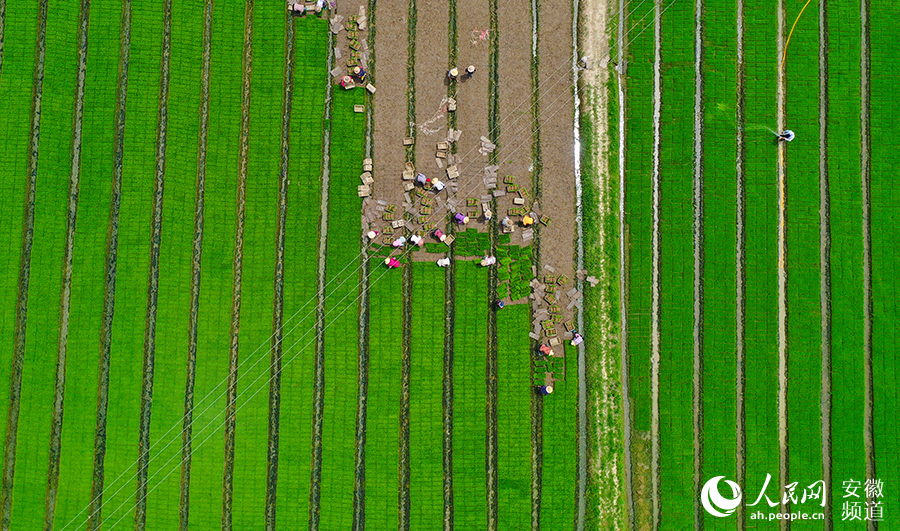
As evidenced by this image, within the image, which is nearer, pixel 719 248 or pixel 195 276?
pixel 195 276

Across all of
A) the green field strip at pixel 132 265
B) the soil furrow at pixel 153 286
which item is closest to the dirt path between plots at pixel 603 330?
the soil furrow at pixel 153 286

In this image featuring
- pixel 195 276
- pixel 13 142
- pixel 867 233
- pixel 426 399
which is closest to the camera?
pixel 426 399

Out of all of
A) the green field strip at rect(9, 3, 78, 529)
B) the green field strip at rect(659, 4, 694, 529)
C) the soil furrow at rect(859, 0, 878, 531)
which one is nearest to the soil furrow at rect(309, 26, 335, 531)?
the green field strip at rect(9, 3, 78, 529)

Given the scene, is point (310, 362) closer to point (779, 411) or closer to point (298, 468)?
point (298, 468)

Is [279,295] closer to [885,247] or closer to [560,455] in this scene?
[560,455]

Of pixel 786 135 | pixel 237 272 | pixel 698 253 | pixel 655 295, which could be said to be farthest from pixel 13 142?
pixel 786 135

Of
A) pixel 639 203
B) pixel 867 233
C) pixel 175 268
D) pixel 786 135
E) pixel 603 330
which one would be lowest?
pixel 603 330
